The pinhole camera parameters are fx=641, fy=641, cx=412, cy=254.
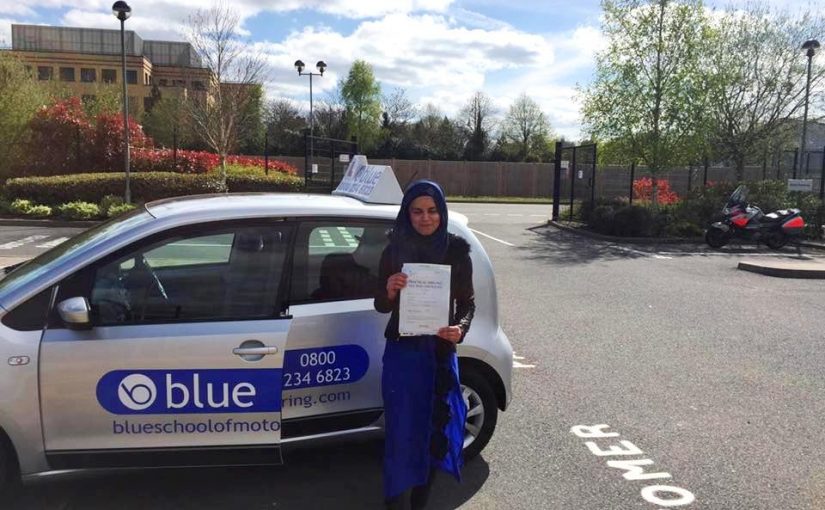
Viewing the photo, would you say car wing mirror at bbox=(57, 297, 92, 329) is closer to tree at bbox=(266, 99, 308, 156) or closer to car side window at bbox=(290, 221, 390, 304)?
car side window at bbox=(290, 221, 390, 304)

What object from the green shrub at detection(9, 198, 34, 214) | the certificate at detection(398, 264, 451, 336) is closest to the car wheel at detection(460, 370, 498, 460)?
the certificate at detection(398, 264, 451, 336)

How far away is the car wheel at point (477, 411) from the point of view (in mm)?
3727

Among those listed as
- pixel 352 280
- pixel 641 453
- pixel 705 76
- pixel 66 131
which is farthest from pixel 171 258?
pixel 66 131

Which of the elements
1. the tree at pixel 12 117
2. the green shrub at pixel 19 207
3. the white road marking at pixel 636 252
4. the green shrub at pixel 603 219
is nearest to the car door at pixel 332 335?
the white road marking at pixel 636 252

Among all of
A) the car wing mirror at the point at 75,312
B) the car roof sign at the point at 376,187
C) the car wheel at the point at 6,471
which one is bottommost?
the car wheel at the point at 6,471

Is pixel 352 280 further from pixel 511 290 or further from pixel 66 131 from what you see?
pixel 66 131

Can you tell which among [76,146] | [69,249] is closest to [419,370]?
[69,249]

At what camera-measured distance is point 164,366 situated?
309 cm

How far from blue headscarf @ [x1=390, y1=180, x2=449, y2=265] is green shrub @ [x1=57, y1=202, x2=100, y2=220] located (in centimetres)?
1593

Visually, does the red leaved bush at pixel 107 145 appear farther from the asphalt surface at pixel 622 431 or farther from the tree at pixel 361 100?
the tree at pixel 361 100

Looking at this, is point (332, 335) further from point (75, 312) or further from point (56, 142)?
point (56, 142)

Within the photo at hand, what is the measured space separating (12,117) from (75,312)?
2249cm

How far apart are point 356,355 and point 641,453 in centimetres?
205

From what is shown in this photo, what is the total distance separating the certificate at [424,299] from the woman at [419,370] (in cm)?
5
